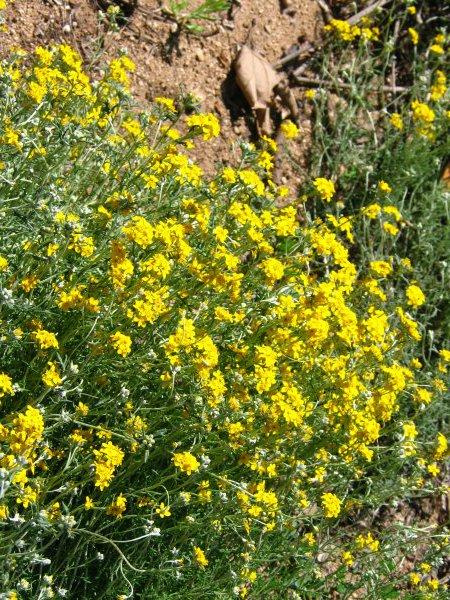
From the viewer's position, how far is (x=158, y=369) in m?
3.66

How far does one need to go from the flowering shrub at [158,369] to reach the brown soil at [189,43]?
1.09m

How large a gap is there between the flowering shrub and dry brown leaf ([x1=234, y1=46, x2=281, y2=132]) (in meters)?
1.70

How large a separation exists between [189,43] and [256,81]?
485 mm

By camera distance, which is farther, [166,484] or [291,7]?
[291,7]

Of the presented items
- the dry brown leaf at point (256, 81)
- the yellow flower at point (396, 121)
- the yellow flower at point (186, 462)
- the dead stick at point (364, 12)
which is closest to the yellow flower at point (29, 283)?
the yellow flower at point (186, 462)

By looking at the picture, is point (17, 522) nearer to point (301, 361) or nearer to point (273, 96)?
point (301, 361)

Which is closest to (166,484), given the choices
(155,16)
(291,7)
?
(155,16)

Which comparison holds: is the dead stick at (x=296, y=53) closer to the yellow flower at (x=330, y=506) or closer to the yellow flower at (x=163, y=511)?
the yellow flower at (x=330, y=506)

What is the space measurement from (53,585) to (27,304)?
3.60 feet

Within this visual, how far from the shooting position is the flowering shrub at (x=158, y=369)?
3371mm

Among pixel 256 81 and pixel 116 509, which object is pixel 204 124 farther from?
pixel 256 81

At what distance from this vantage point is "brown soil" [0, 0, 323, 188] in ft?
17.3

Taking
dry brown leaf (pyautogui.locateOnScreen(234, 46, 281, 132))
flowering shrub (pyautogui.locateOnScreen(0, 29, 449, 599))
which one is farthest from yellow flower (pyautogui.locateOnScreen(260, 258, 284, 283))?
dry brown leaf (pyautogui.locateOnScreen(234, 46, 281, 132))

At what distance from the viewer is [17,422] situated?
289cm
